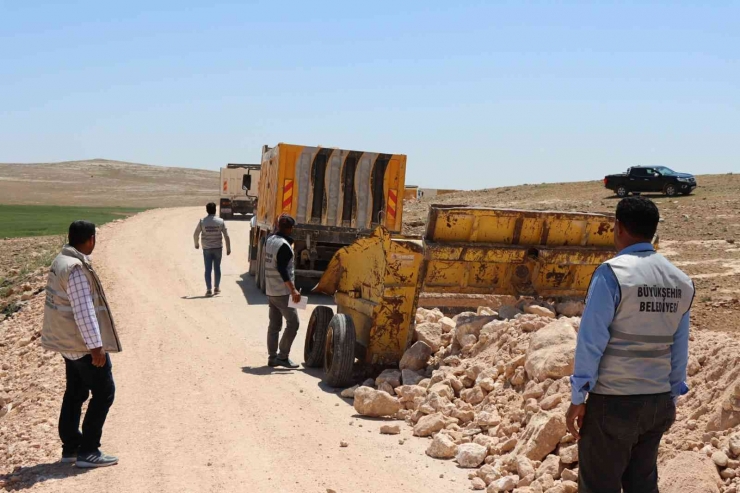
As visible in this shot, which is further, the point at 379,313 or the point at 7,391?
the point at 7,391

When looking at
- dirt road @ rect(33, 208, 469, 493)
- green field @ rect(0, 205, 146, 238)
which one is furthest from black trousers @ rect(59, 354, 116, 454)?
green field @ rect(0, 205, 146, 238)

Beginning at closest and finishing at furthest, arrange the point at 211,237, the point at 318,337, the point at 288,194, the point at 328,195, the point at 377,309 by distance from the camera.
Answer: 1. the point at 377,309
2. the point at 318,337
3. the point at 211,237
4. the point at 288,194
5. the point at 328,195

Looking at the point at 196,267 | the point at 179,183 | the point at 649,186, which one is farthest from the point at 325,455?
the point at 179,183

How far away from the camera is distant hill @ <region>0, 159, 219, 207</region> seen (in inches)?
3904

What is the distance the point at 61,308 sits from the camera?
5637mm

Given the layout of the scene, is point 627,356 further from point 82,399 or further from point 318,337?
point 318,337

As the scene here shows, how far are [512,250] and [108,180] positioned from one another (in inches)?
4923

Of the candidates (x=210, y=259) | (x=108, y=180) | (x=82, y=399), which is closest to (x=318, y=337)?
(x=82, y=399)

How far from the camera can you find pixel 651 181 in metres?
36.9

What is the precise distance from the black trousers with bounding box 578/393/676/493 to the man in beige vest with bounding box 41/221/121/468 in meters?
3.41

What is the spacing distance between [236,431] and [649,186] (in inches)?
1323

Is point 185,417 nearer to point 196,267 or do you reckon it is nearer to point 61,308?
point 61,308

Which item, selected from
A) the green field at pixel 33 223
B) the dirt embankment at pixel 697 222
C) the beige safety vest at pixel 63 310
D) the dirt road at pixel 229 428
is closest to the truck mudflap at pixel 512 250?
the dirt road at pixel 229 428

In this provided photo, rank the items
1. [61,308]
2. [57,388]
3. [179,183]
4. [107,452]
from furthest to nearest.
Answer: [179,183] < [57,388] < [107,452] < [61,308]
